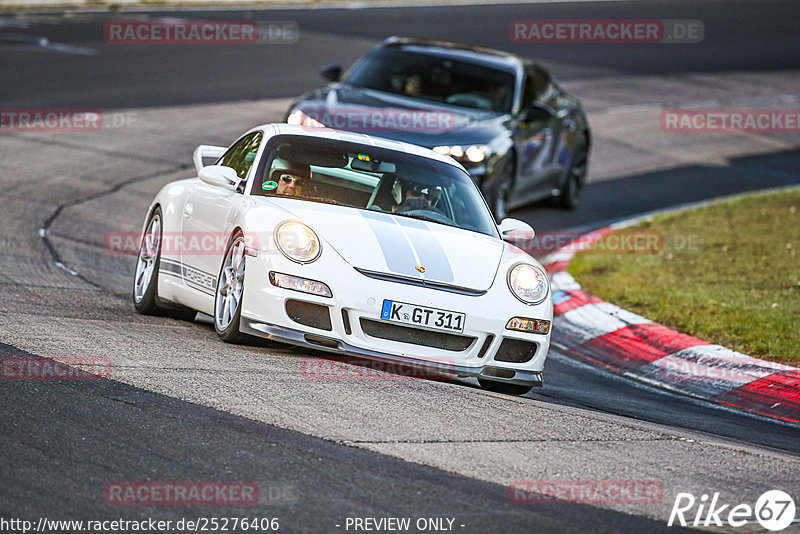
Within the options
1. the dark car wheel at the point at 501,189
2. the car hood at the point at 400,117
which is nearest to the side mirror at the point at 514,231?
the car hood at the point at 400,117

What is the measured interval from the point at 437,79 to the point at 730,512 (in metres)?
9.34

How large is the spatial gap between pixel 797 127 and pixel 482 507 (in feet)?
66.2

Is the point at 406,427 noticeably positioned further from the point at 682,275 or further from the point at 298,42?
the point at 298,42

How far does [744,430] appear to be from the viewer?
780 centimetres

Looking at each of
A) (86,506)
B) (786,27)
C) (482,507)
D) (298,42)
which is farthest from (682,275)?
(786,27)

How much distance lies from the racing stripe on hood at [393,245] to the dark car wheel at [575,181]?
8435 millimetres

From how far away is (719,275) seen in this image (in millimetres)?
12344

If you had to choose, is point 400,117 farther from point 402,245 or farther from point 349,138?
point 402,245

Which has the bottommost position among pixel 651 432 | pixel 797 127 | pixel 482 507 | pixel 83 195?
pixel 797 127

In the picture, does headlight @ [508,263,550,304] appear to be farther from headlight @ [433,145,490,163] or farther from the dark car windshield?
the dark car windshield

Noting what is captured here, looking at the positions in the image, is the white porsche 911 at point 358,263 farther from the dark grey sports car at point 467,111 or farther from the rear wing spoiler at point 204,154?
the dark grey sports car at point 467,111

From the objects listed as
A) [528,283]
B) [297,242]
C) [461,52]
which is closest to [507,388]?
[528,283]

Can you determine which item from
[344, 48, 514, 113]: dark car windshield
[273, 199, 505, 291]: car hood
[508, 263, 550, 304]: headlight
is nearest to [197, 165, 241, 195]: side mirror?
[273, 199, 505, 291]: car hood

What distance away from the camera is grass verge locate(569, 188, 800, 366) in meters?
10.2
